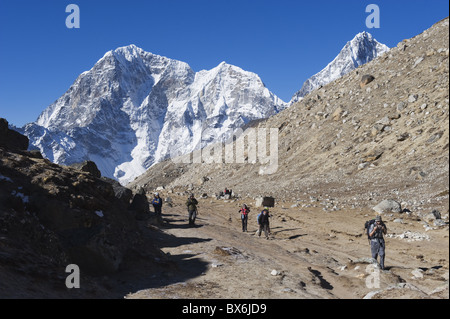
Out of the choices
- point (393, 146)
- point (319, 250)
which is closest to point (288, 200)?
point (393, 146)

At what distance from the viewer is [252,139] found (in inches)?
2124

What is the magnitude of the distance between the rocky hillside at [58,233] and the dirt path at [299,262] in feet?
5.08

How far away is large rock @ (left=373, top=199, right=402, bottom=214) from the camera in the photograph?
2105 centimetres

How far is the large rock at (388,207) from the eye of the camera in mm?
21047

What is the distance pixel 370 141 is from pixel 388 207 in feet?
45.3

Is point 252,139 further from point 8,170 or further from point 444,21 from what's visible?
point 8,170

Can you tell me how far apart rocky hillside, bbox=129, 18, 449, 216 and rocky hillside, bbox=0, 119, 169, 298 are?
37.1 ft

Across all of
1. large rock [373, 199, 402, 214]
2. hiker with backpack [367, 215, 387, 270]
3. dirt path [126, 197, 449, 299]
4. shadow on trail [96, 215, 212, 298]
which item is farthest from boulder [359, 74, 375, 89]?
shadow on trail [96, 215, 212, 298]

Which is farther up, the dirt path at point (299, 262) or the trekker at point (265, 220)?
the trekker at point (265, 220)

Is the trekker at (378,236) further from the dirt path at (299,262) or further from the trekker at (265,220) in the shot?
the trekker at (265,220)

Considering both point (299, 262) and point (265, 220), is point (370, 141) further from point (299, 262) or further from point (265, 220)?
point (299, 262)

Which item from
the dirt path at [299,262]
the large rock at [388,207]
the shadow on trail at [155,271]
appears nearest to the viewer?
the dirt path at [299,262]

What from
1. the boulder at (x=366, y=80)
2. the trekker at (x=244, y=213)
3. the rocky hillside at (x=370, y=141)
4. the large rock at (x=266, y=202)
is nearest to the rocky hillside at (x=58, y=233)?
the trekker at (x=244, y=213)
